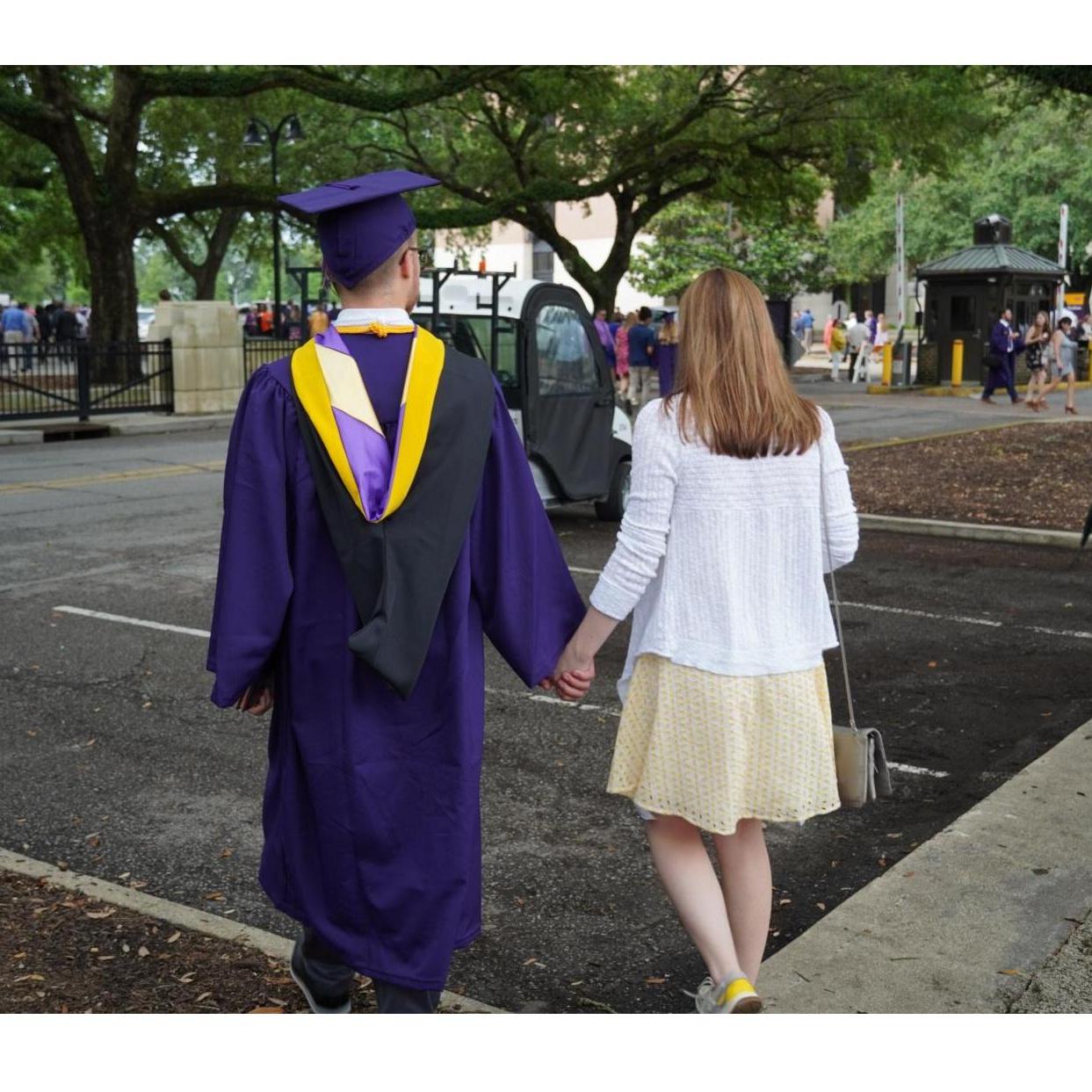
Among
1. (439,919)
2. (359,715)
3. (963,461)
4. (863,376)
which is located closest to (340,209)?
(359,715)

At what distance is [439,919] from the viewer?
11.1 feet

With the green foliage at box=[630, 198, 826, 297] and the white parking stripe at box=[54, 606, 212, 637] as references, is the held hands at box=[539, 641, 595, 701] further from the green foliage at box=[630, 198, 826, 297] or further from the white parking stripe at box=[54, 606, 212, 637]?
the green foliage at box=[630, 198, 826, 297]

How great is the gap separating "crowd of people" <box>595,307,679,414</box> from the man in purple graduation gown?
820 inches

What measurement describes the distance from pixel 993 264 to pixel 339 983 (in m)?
31.8

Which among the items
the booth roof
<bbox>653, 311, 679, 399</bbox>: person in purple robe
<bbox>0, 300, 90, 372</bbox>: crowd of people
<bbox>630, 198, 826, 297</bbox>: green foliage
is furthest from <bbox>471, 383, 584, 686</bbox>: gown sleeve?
<bbox>630, 198, 826, 297</bbox>: green foliage

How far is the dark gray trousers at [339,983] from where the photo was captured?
344 centimetres

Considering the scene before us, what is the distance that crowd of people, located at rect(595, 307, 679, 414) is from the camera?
2461cm

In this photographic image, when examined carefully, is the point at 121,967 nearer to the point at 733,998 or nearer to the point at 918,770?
the point at 733,998

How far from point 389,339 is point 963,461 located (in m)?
14.9

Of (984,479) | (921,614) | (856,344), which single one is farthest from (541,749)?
(856,344)

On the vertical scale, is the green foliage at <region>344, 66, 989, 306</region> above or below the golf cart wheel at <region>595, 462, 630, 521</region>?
above

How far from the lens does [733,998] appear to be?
3600 mm

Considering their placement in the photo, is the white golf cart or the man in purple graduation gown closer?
the man in purple graduation gown

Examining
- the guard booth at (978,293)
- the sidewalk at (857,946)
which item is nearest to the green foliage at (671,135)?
the guard booth at (978,293)
